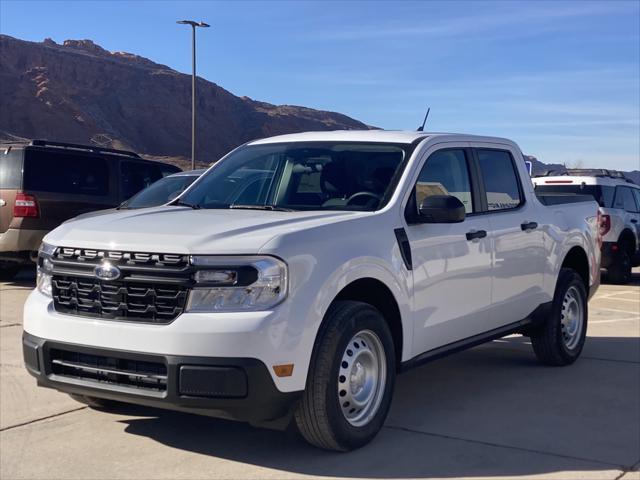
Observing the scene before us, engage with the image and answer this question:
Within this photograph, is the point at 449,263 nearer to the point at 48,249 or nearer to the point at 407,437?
the point at 407,437

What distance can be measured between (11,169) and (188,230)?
25.5 feet

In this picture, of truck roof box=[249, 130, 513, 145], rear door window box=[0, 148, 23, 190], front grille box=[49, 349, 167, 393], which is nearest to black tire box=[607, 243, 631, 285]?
truck roof box=[249, 130, 513, 145]

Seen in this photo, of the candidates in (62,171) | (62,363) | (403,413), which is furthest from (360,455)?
(62,171)

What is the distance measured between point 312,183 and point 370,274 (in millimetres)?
1046

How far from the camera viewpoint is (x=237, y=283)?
4.42 m

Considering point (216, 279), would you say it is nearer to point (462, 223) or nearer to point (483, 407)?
point (462, 223)

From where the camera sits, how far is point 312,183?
5797 mm

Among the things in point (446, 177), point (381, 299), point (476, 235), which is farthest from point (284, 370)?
point (446, 177)

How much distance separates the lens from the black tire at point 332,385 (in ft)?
15.2

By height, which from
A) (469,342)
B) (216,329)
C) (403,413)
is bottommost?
(403,413)

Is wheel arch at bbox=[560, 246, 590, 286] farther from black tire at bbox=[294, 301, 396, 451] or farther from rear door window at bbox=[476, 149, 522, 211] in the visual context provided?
black tire at bbox=[294, 301, 396, 451]

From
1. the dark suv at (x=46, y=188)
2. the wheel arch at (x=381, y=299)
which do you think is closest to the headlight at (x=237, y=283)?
the wheel arch at (x=381, y=299)

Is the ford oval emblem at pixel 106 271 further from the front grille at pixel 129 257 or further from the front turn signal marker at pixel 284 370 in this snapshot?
the front turn signal marker at pixel 284 370

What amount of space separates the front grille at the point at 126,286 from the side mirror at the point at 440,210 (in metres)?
1.67
